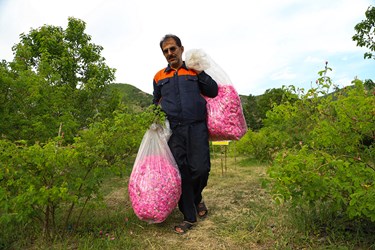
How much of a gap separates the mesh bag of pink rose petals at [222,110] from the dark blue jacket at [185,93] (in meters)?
0.07

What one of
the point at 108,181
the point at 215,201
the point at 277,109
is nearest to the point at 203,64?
the point at 277,109

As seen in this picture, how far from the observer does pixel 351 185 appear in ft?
5.92

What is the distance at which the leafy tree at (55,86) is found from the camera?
3.47m

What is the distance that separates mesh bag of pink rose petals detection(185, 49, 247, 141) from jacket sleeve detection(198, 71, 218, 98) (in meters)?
0.05

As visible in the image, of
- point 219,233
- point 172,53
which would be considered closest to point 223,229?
point 219,233

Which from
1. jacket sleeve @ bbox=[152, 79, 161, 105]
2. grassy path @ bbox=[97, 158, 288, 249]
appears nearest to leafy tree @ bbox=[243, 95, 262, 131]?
grassy path @ bbox=[97, 158, 288, 249]

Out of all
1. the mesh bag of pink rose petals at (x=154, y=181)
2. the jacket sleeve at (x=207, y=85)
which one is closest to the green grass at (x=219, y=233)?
the mesh bag of pink rose petals at (x=154, y=181)

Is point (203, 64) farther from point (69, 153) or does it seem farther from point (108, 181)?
point (108, 181)

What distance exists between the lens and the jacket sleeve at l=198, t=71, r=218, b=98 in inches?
112

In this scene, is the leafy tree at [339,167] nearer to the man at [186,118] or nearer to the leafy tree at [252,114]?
the man at [186,118]

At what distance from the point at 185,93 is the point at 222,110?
0.39 metres

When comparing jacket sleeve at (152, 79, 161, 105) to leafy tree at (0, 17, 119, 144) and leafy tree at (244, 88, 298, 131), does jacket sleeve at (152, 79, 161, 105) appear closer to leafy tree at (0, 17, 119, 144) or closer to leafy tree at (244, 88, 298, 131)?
leafy tree at (0, 17, 119, 144)

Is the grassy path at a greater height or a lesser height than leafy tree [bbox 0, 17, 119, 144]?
lesser

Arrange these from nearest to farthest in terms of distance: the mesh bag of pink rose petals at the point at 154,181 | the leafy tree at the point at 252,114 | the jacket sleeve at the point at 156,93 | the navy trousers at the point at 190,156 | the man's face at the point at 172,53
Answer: the mesh bag of pink rose petals at the point at 154,181, the navy trousers at the point at 190,156, the man's face at the point at 172,53, the jacket sleeve at the point at 156,93, the leafy tree at the point at 252,114
